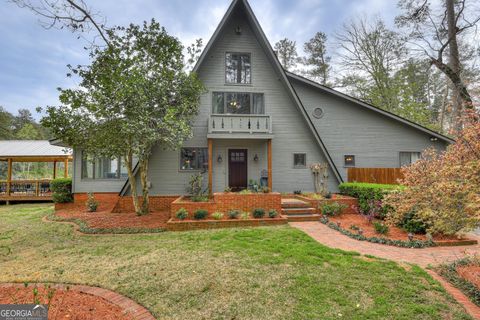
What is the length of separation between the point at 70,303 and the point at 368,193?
9.62 meters

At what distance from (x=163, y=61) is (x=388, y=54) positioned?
20.7m

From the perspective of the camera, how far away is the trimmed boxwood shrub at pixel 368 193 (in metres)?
8.22

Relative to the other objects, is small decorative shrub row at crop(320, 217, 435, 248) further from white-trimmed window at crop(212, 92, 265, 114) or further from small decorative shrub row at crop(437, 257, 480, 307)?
white-trimmed window at crop(212, 92, 265, 114)

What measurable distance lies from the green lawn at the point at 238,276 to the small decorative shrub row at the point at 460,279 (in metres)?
0.36

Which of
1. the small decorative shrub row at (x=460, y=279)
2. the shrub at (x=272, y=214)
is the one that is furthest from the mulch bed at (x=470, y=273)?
the shrub at (x=272, y=214)

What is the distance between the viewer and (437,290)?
366cm

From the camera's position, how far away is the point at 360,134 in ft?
43.8

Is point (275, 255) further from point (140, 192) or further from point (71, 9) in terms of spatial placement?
point (71, 9)

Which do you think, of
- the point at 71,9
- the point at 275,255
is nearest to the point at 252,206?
the point at 275,255

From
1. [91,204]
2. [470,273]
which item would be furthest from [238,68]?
[470,273]

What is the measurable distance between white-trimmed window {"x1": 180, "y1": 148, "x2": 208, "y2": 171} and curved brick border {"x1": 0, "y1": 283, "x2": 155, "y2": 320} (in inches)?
308

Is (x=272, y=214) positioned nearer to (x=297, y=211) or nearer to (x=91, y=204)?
(x=297, y=211)

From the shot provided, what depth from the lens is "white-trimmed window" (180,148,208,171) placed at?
11484 millimetres

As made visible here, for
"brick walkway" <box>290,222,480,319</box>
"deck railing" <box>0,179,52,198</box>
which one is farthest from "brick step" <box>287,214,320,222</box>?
"deck railing" <box>0,179,52,198</box>
